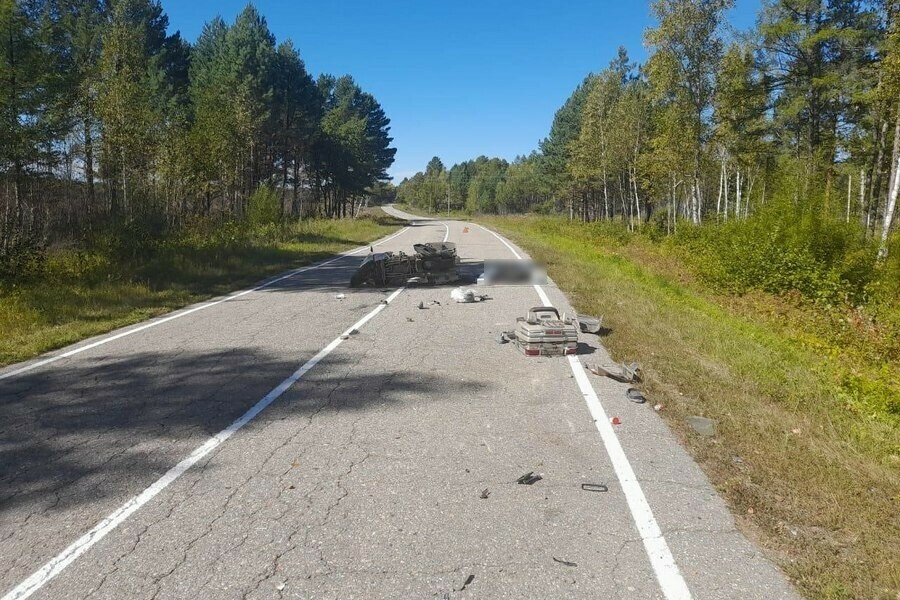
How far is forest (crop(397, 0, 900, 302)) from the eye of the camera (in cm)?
1461

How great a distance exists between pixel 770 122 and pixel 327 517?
31014mm

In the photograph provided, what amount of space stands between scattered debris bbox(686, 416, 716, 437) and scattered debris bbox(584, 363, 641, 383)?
1.16 m

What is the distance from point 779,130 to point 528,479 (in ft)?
104

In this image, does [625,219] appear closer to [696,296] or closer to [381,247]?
[381,247]

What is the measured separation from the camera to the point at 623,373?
6.42 meters

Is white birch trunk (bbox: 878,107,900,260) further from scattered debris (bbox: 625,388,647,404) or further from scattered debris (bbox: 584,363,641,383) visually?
scattered debris (bbox: 625,388,647,404)

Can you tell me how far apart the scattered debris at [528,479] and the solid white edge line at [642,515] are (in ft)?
1.90

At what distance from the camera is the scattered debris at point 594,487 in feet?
12.8

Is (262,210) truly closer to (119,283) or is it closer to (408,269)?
(119,283)

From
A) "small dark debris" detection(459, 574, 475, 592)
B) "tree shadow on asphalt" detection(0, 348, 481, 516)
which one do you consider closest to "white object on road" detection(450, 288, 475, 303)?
"tree shadow on asphalt" detection(0, 348, 481, 516)

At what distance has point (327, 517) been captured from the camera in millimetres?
3559

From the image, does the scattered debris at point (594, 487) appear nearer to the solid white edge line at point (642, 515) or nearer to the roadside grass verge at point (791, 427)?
the solid white edge line at point (642, 515)

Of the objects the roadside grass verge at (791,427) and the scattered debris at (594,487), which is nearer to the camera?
the roadside grass verge at (791,427)

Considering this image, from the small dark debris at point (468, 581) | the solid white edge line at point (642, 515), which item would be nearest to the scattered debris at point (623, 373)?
the solid white edge line at point (642, 515)
